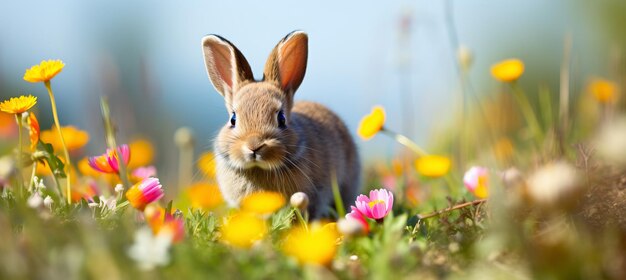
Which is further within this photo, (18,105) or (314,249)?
(18,105)

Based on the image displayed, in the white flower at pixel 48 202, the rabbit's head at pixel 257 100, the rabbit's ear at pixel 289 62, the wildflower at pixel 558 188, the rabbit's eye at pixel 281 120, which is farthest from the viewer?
the rabbit's ear at pixel 289 62

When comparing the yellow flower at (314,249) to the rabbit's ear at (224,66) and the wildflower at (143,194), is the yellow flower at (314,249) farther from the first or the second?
the rabbit's ear at (224,66)

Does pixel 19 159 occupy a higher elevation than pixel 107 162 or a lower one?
higher

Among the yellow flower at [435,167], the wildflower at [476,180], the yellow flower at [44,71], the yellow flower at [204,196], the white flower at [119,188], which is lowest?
the yellow flower at [204,196]

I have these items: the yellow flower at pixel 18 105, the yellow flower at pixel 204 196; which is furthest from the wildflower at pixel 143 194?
the yellow flower at pixel 204 196

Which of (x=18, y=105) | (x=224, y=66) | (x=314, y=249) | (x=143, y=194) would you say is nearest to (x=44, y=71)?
(x=18, y=105)

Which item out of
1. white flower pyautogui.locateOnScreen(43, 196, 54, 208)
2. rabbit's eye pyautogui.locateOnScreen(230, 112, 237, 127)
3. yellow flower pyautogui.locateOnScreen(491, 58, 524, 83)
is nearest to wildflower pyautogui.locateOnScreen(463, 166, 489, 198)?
yellow flower pyautogui.locateOnScreen(491, 58, 524, 83)

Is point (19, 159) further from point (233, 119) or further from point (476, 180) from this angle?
point (476, 180)

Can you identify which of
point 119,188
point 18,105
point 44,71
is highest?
point 44,71

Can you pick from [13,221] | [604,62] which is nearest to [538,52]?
[604,62]
